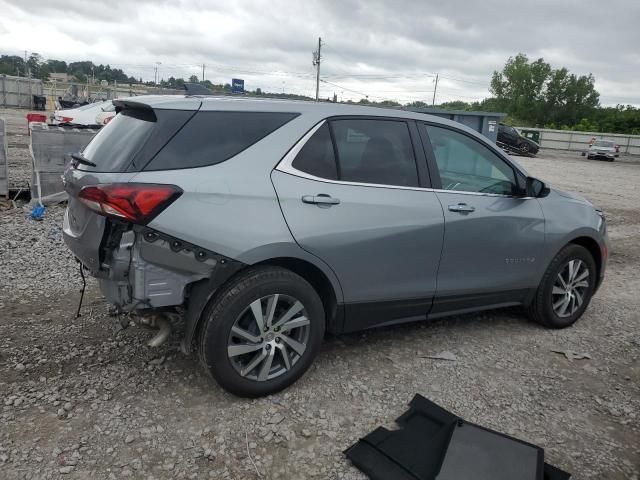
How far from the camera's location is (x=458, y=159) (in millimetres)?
4281

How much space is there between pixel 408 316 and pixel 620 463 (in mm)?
1563

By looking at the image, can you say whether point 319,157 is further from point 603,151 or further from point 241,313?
point 603,151

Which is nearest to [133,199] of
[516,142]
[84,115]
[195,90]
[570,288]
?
[195,90]

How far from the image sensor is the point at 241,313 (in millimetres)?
3164

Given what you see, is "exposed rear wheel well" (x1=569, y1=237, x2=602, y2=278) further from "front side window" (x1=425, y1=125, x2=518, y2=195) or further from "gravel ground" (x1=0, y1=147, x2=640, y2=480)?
"front side window" (x1=425, y1=125, x2=518, y2=195)

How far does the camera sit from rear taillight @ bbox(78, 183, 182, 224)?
9.43 ft

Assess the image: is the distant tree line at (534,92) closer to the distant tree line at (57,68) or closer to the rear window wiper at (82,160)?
the distant tree line at (57,68)

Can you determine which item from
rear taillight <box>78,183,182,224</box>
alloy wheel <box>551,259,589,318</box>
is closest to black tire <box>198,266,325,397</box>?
rear taillight <box>78,183,182,224</box>

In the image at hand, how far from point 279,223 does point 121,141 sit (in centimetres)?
105

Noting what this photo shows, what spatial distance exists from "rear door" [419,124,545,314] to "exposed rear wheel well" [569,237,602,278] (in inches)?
24.3

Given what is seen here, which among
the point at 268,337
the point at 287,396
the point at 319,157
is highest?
the point at 319,157

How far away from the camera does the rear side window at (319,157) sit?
3395mm

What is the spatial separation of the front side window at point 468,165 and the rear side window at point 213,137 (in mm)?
1340

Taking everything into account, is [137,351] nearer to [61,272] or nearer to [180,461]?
[180,461]
